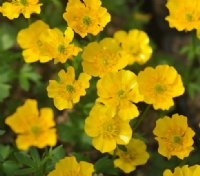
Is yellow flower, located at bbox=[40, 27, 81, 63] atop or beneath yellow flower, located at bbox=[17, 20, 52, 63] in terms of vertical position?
atop

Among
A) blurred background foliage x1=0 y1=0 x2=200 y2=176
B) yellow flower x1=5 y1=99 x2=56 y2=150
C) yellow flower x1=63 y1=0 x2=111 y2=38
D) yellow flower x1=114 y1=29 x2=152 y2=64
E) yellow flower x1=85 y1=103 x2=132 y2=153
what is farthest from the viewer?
yellow flower x1=114 y1=29 x2=152 y2=64

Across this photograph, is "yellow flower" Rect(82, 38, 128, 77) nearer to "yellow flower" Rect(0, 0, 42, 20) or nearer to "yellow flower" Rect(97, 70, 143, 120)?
"yellow flower" Rect(97, 70, 143, 120)

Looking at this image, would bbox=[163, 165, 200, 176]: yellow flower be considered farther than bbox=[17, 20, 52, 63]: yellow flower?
No

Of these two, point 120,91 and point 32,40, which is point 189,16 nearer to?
point 120,91

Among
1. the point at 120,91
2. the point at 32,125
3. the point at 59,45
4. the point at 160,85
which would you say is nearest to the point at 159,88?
the point at 160,85

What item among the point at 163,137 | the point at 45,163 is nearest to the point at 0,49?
the point at 45,163

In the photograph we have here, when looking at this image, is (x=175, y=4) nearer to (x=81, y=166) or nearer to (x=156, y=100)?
(x=156, y=100)

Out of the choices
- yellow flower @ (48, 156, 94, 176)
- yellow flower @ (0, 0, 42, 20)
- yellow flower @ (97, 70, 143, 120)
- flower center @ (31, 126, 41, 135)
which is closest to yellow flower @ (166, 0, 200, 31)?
yellow flower @ (97, 70, 143, 120)
